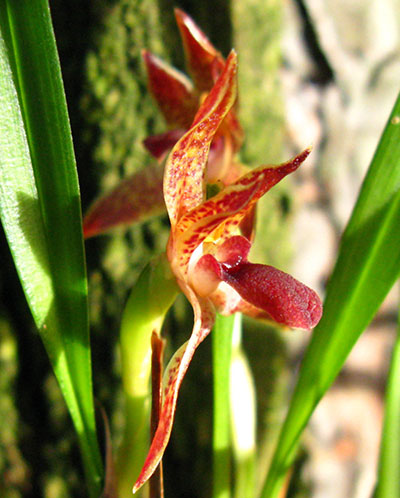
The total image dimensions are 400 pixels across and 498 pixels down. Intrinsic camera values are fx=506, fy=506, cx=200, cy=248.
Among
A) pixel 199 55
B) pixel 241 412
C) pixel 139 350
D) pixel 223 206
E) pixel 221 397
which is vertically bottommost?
pixel 241 412

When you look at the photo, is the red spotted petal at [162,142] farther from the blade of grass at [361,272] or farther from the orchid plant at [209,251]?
the blade of grass at [361,272]

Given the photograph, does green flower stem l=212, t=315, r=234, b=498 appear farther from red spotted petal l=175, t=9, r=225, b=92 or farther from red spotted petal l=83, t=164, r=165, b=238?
red spotted petal l=175, t=9, r=225, b=92

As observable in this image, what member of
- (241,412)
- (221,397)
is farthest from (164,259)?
(241,412)

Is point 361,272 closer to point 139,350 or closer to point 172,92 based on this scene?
point 139,350

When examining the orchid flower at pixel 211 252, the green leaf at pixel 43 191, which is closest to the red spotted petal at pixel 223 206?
the orchid flower at pixel 211 252

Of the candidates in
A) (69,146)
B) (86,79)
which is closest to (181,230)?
(69,146)

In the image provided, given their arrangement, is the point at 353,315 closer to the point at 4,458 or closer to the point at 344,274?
the point at 344,274
